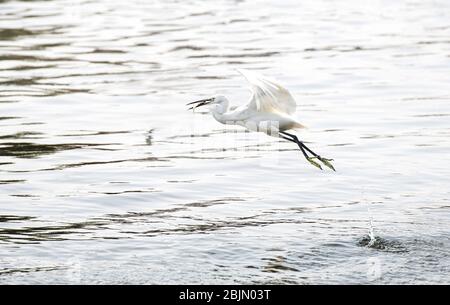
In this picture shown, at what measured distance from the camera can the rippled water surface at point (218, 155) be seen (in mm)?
12148

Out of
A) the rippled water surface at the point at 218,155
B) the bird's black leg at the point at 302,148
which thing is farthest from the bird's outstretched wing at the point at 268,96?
the rippled water surface at the point at 218,155

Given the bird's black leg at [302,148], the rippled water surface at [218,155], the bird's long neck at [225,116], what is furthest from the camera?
the bird's black leg at [302,148]

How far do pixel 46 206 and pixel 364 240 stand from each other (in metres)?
3.88

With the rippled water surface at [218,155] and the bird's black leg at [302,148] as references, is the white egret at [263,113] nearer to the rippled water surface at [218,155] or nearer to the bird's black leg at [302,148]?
the bird's black leg at [302,148]

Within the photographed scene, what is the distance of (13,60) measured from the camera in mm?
24516

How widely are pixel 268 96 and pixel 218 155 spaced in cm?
404

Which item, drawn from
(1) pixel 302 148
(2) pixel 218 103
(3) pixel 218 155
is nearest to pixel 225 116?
(2) pixel 218 103

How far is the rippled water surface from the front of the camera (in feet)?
39.9

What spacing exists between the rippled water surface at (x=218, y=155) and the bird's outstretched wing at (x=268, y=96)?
1.31 meters

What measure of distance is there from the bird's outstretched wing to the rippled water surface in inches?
51.4

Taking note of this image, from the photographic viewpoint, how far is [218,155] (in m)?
17.0
